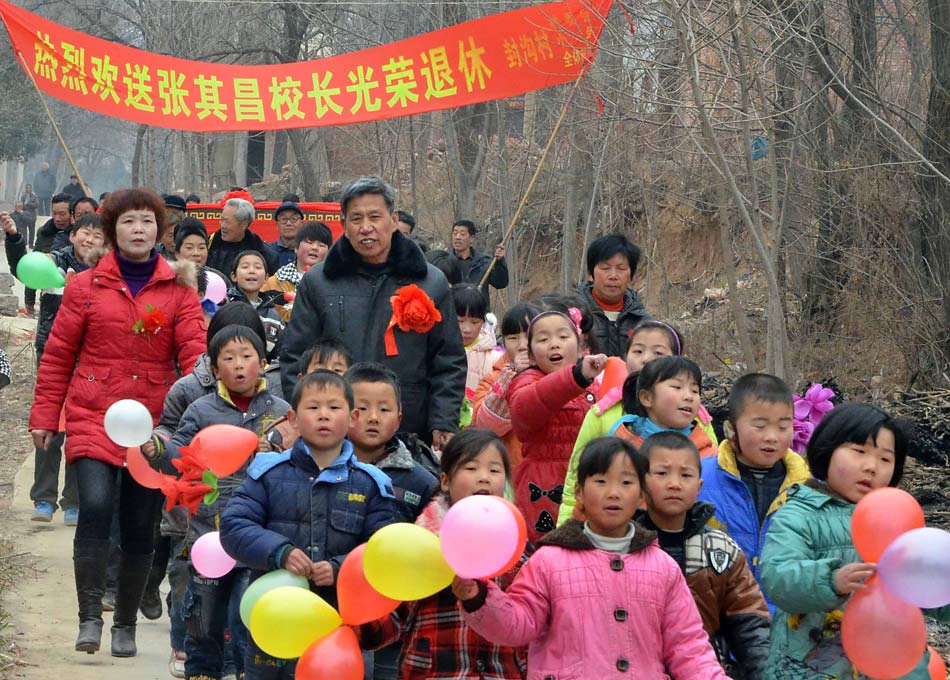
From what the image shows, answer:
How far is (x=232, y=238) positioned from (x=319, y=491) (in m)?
5.76

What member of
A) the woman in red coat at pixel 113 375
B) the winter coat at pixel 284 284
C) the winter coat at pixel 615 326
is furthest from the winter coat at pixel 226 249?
the winter coat at pixel 615 326

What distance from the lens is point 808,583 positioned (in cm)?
396

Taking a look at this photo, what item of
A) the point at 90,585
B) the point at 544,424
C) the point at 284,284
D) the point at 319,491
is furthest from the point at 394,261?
the point at 284,284

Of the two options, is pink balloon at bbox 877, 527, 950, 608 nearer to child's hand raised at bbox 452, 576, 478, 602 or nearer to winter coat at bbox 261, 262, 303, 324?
child's hand raised at bbox 452, 576, 478, 602

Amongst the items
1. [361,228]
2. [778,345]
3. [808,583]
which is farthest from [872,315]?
[808,583]

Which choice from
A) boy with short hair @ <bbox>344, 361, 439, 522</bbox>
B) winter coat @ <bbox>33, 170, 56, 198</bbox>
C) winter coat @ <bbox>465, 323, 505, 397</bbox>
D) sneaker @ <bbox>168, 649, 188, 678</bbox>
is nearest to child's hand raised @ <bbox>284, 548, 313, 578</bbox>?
boy with short hair @ <bbox>344, 361, 439, 522</bbox>

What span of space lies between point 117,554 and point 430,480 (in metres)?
2.98

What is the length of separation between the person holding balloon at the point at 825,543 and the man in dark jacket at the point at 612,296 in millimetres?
2950

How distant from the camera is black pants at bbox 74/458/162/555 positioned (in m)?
6.46

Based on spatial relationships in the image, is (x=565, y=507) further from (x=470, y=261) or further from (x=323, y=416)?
(x=470, y=261)

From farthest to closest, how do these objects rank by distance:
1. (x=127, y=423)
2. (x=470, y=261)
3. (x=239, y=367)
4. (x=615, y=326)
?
(x=470, y=261)
(x=615, y=326)
(x=239, y=367)
(x=127, y=423)

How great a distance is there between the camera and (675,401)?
514cm

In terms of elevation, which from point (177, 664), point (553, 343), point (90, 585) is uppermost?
A: point (553, 343)

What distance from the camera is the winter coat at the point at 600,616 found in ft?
13.1
